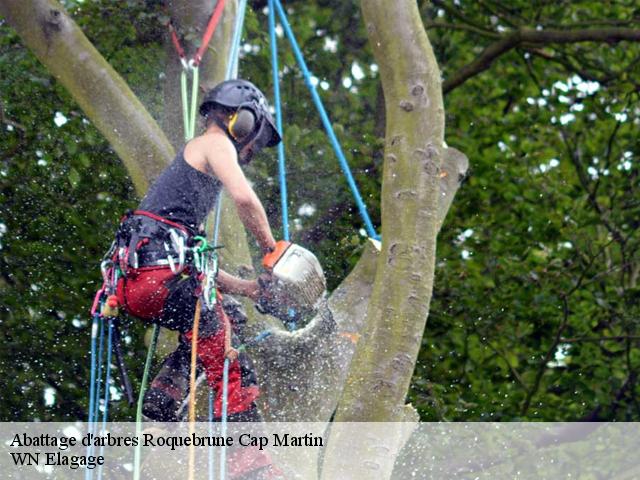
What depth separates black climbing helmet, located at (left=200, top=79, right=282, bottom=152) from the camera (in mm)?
4203

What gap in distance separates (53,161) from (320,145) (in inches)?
61.5

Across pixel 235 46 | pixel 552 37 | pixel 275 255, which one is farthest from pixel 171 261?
pixel 552 37

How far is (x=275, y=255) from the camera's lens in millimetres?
4105

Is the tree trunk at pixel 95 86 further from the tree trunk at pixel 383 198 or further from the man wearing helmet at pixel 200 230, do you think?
the man wearing helmet at pixel 200 230

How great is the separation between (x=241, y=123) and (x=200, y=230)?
0.39 meters

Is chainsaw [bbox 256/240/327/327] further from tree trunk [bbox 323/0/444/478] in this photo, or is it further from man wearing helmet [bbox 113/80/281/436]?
tree trunk [bbox 323/0/444/478]

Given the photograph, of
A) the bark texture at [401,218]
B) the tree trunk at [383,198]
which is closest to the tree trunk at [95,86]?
the tree trunk at [383,198]

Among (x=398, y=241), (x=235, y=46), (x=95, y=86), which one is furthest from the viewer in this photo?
(x=235, y=46)

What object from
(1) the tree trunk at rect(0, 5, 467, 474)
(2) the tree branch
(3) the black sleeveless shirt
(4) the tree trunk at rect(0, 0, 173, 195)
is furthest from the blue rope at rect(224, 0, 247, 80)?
(2) the tree branch

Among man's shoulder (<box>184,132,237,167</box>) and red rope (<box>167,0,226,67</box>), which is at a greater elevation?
red rope (<box>167,0,226,67</box>)

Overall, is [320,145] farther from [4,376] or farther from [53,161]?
[4,376]

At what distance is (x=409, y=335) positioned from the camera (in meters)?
3.77

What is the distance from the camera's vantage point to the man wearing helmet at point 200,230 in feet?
13.4

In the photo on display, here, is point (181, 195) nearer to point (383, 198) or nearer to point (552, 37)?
point (383, 198)
